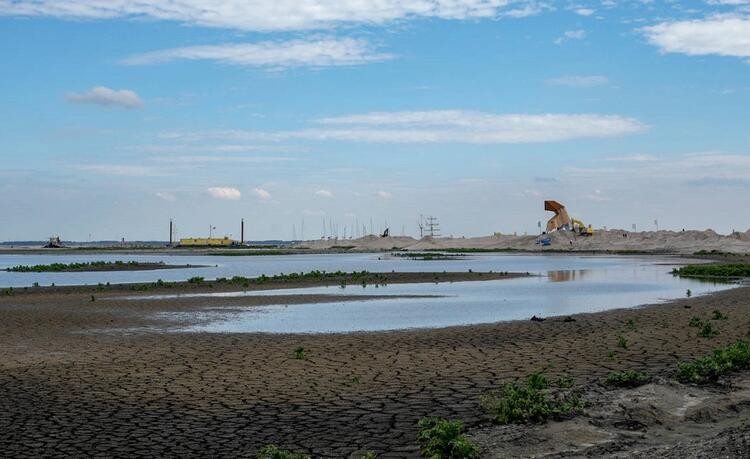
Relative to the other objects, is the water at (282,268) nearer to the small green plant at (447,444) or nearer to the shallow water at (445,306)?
the shallow water at (445,306)

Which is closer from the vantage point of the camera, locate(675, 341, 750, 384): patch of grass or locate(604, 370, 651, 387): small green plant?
locate(604, 370, 651, 387): small green plant

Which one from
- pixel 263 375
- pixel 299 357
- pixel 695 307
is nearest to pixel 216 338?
pixel 299 357

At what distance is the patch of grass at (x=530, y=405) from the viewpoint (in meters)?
10.6

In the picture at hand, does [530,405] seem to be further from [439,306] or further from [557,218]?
[557,218]

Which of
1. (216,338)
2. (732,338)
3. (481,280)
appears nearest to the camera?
(732,338)

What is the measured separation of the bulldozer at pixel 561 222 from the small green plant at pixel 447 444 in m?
148

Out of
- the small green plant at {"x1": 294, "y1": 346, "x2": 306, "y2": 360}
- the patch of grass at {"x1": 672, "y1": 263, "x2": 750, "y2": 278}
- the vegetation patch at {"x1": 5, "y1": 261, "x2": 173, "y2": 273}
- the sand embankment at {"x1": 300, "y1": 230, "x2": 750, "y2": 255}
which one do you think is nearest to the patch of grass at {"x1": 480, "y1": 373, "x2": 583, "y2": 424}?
the small green plant at {"x1": 294, "y1": 346, "x2": 306, "y2": 360}

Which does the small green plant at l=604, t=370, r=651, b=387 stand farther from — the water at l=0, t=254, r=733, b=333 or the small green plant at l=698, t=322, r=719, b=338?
the water at l=0, t=254, r=733, b=333

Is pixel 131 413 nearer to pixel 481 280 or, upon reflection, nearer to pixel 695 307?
pixel 695 307

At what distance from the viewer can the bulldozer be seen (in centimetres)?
15325

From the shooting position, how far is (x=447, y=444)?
29.5ft

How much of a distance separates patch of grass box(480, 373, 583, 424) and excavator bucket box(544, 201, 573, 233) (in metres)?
145

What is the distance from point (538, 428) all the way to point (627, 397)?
236cm

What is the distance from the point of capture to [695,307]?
28.0m
